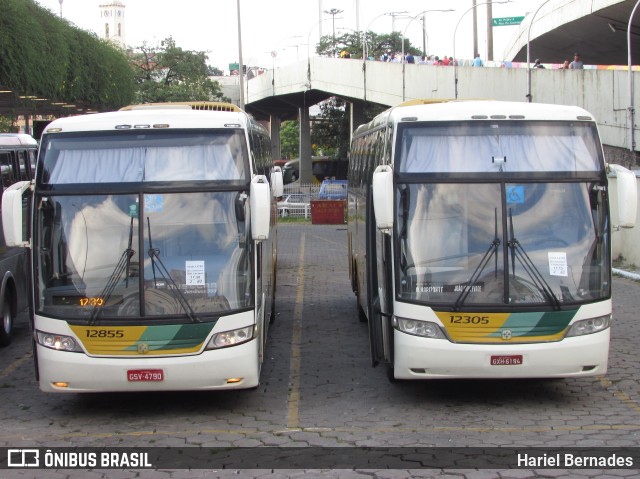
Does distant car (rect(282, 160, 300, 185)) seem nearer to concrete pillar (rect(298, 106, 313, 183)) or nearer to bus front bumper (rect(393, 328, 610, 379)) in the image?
concrete pillar (rect(298, 106, 313, 183))

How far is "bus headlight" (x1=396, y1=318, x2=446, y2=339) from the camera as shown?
27.7 feet

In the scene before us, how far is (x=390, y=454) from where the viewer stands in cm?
723

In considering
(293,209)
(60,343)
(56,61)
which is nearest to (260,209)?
(60,343)

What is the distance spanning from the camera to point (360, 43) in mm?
70438

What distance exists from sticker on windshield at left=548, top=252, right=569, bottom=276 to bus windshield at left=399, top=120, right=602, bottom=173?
871 millimetres

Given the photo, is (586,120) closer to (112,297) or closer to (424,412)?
(424,412)

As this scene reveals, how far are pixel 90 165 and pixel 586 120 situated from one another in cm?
505

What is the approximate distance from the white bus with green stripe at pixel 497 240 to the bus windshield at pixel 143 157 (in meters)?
1.55

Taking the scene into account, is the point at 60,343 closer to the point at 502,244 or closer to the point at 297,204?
the point at 502,244

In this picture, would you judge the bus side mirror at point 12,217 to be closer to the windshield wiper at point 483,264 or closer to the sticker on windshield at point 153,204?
the sticker on windshield at point 153,204

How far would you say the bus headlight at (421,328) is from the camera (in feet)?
27.7

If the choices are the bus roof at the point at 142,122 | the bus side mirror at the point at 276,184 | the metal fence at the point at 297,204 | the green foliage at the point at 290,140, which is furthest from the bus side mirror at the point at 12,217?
the green foliage at the point at 290,140

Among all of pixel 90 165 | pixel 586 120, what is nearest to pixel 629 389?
pixel 586 120

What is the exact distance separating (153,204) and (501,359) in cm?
370
